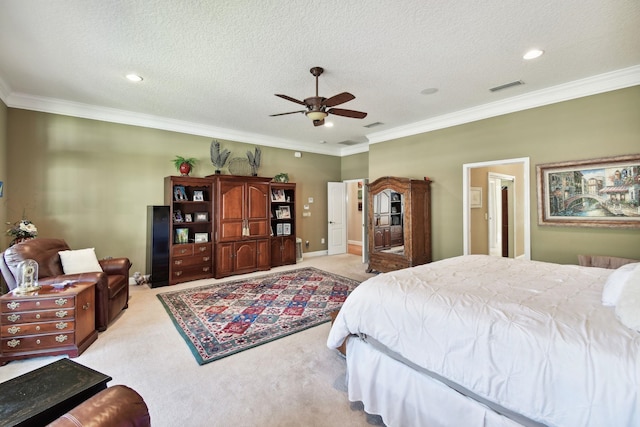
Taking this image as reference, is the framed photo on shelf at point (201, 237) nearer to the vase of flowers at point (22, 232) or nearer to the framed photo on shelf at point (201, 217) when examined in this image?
the framed photo on shelf at point (201, 217)

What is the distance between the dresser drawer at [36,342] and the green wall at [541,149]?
17.0 feet

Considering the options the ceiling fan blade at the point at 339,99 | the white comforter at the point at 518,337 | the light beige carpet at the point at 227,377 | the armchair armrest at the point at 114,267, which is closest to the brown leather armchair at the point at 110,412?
the light beige carpet at the point at 227,377

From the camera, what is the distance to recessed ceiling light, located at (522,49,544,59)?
286 centimetres

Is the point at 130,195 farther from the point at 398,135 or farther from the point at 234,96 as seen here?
the point at 398,135

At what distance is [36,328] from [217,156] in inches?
142

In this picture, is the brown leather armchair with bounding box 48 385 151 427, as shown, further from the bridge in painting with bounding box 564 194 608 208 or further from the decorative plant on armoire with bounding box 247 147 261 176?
the decorative plant on armoire with bounding box 247 147 261 176

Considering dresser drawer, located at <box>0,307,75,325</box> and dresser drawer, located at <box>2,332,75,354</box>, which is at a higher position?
dresser drawer, located at <box>0,307,75,325</box>

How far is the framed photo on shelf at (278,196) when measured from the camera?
6195mm

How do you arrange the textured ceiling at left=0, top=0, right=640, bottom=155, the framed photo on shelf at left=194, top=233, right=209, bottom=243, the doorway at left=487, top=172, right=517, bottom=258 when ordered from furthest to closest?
1. the doorway at left=487, top=172, right=517, bottom=258
2. the framed photo on shelf at left=194, top=233, right=209, bottom=243
3. the textured ceiling at left=0, top=0, right=640, bottom=155

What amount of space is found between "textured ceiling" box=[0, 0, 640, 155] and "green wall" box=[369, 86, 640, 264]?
10.1 inches

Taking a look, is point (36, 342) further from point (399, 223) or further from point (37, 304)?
point (399, 223)

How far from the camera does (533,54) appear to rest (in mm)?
2914

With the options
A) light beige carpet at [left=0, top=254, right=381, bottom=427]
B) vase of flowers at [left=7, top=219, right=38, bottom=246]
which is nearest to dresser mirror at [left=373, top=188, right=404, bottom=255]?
light beige carpet at [left=0, top=254, right=381, bottom=427]

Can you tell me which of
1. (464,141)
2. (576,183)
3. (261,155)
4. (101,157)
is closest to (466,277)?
(576,183)
